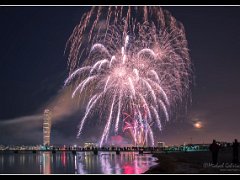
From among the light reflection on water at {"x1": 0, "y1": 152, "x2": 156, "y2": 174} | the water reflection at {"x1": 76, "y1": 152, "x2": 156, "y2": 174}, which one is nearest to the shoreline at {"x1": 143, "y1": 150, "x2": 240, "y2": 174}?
the water reflection at {"x1": 76, "y1": 152, "x2": 156, "y2": 174}

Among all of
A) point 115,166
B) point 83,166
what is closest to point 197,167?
point 115,166

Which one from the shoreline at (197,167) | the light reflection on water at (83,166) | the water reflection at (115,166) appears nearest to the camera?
the shoreline at (197,167)

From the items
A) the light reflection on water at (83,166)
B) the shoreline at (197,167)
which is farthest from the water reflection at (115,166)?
the shoreline at (197,167)

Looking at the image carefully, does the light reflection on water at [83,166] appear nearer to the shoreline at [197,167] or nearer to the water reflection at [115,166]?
the water reflection at [115,166]

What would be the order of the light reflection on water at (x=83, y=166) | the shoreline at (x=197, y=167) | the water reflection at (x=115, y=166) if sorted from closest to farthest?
the shoreline at (x=197, y=167) < the water reflection at (x=115, y=166) < the light reflection on water at (x=83, y=166)

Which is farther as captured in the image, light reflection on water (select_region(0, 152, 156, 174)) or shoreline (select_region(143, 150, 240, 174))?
Result: light reflection on water (select_region(0, 152, 156, 174))

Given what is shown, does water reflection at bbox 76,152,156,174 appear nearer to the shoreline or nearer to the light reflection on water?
the light reflection on water

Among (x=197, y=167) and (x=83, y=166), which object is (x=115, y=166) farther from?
(x=197, y=167)
